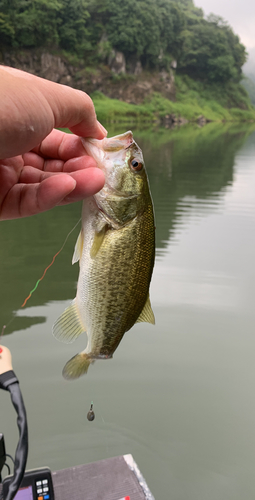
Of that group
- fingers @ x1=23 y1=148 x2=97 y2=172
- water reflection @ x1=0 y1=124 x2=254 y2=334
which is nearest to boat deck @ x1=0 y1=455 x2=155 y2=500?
fingers @ x1=23 y1=148 x2=97 y2=172

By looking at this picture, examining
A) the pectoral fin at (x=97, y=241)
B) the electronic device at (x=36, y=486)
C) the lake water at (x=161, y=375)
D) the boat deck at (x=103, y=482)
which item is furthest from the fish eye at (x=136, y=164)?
the lake water at (x=161, y=375)

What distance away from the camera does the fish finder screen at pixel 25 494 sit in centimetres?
228

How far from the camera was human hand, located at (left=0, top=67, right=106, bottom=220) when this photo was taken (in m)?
1.27

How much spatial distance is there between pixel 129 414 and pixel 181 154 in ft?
64.9

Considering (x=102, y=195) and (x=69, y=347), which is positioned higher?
(x=102, y=195)

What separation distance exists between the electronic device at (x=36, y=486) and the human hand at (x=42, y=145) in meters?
1.56

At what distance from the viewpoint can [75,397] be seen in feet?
13.1

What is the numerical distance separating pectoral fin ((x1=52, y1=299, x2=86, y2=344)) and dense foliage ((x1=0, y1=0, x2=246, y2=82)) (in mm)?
50992

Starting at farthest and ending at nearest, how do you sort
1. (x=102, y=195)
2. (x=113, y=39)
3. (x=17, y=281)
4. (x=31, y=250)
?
(x=113, y=39)
(x=31, y=250)
(x=17, y=281)
(x=102, y=195)

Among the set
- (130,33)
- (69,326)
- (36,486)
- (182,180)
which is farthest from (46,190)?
(130,33)

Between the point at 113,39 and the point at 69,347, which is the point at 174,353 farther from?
the point at 113,39

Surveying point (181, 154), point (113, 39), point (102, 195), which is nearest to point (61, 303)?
point (102, 195)

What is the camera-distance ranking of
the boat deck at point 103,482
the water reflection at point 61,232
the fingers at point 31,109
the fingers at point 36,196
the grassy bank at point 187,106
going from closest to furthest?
the fingers at point 31,109 → the fingers at point 36,196 → the boat deck at point 103,482 → the water reflection at point 61,232 → the grassy bank at point 187,106

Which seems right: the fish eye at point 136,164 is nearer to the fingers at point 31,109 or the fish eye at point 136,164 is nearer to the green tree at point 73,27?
the fingers at point 31,109
